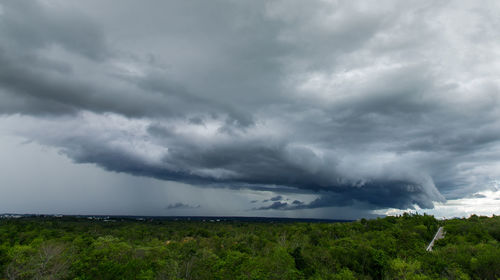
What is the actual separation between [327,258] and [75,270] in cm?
4265

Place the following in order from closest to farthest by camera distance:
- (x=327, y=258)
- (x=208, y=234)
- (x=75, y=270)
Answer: (x=75, y=270) → (x=327, y=258) → (x=208, y=234)

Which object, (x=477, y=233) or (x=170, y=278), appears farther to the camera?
(x=477, y=233)

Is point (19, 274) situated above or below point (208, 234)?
above

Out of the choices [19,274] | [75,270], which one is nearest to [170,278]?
[75,270]

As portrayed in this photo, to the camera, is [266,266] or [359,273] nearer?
[266,266]

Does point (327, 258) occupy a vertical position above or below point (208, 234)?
above

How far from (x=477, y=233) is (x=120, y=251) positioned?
93902mm

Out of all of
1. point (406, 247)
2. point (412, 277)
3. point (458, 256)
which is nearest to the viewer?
point (412, 277)

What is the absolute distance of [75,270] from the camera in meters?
44.3

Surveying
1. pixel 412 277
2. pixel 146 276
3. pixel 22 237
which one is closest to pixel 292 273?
pixel 412 277

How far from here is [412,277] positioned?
119ft

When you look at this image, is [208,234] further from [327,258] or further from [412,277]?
[412,277]

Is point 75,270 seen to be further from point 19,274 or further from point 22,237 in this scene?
point 22,237

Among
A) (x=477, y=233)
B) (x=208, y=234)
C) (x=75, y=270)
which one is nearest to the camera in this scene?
(x=75, y=270)
